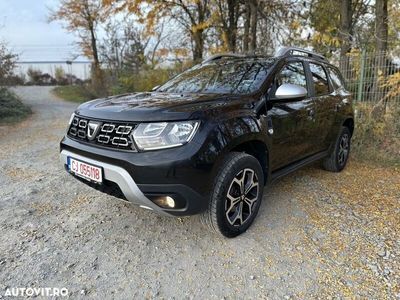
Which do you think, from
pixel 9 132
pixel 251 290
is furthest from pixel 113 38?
pixel 251 290

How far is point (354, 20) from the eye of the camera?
1024 cm

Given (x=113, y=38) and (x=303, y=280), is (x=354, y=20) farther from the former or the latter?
(x=113, y=38)

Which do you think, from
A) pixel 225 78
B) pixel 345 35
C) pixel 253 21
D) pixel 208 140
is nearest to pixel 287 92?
pixel 225 78

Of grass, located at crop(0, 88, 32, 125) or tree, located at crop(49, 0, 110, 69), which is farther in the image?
tree, located at crop(49, 0, 110, 69)

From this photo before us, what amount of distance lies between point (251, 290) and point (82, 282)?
114 cm

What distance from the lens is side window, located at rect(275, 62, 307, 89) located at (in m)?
3.04

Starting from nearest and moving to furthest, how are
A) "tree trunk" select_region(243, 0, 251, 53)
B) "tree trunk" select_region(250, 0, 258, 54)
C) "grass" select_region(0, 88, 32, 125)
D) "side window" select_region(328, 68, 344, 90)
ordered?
"side window" select_region(328, 68, 344, 90)
"grass" select_region(0, 88, 32, 125)
"tree trunk" select_region(250, 0, 258, 54)
"tree trunk" select_region(243, 0, 251, 53)

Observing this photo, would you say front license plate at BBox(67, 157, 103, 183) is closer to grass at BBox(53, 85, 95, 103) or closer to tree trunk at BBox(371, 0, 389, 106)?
tree trunk at BBox(371, 0, 389, 106)

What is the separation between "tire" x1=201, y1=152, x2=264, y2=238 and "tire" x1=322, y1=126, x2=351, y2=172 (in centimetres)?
188

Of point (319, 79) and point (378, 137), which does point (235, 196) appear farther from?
point (378, 137)

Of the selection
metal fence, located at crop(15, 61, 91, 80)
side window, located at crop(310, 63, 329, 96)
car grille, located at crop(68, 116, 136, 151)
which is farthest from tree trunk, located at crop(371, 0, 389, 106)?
metal fence, located at crop(15, 61, 91, 80)

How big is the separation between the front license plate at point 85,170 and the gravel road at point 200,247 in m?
0.56

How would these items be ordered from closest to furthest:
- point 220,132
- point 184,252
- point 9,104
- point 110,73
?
point 220,132 → point 184,252 → point 9,104 → point 110,73

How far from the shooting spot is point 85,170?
8.00 ft
